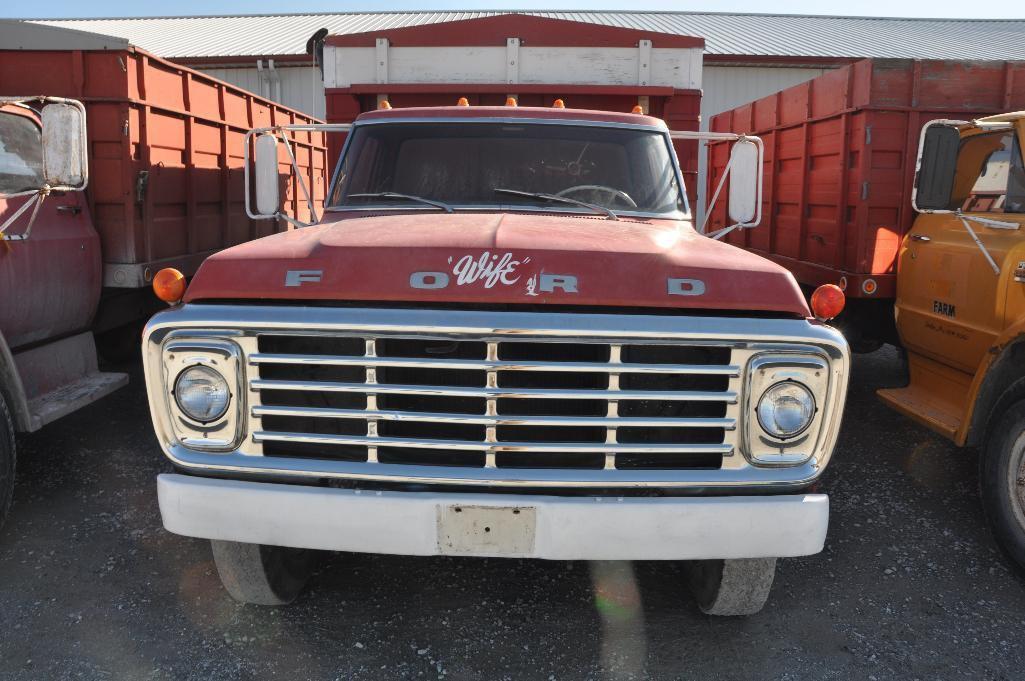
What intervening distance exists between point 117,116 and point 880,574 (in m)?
4.74

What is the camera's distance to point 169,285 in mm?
2795

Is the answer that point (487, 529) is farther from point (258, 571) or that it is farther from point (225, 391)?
point (258, 571)

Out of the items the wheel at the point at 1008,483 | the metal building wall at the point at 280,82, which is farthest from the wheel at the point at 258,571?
the metal building wall at the point at 280,82

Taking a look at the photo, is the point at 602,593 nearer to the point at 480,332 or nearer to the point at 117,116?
the point at 480,332

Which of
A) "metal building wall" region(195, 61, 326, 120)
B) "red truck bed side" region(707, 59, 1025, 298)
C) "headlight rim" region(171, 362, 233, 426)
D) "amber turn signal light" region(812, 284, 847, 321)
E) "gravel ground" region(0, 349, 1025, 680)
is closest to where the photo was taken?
"headlight rim" region(171, 362, 233, 426)

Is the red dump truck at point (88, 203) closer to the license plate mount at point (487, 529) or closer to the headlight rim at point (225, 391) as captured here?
the headlight rim at point (225, 391)

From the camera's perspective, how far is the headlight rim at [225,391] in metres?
2.57

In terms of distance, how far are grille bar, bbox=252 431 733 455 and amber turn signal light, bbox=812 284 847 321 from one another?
22.3 inches

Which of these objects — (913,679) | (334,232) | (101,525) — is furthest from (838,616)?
(101,525)

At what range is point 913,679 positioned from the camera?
2889 mm

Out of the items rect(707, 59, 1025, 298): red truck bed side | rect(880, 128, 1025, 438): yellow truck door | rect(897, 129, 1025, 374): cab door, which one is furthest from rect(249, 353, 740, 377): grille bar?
rect(707, 59, 1025, 298): red truck bed side

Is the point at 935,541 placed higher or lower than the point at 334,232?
lower

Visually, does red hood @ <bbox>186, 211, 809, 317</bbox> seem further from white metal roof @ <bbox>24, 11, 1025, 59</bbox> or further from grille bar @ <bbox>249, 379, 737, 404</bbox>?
white metal roof @ <bbox>24, 11, 1025, 59</bbox>

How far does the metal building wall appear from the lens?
17469 millimetres
